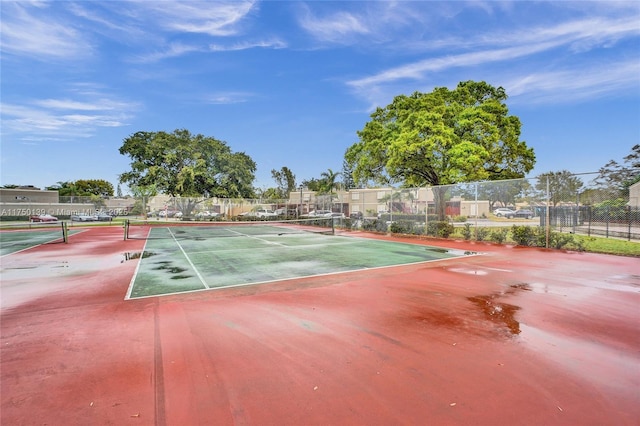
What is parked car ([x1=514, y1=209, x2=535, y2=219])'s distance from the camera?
13202 millimetres

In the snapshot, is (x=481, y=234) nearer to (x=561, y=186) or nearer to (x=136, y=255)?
(x=561, y=186)

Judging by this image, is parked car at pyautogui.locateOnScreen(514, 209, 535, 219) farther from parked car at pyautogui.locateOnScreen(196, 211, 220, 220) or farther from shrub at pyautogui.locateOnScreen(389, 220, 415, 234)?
parked car at pyautogui.locateOnScreen(196, 211, 220, 220)

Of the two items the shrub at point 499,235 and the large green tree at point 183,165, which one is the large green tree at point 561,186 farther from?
the large green tree at point 183,165

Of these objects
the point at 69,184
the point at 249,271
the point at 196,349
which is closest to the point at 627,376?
the point at 196,349

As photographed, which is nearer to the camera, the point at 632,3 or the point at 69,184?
the point at 632,3

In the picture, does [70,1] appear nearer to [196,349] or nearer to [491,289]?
[196,349]

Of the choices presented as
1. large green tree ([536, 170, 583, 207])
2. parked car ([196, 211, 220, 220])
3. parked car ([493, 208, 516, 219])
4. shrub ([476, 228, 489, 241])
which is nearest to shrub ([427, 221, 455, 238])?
Answer: shrub ([476, 228, 489, 241])

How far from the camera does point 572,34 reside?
45.9ft

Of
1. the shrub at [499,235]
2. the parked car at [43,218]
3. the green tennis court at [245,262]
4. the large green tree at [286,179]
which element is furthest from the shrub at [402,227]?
the large green tree at [286,179]

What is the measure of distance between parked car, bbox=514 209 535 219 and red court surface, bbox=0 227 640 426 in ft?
Result: 21.4

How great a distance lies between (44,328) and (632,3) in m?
18.7

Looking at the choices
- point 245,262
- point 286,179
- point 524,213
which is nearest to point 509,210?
point 524,213

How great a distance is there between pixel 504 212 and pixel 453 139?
6223 millimetres

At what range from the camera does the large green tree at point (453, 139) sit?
1814cm
